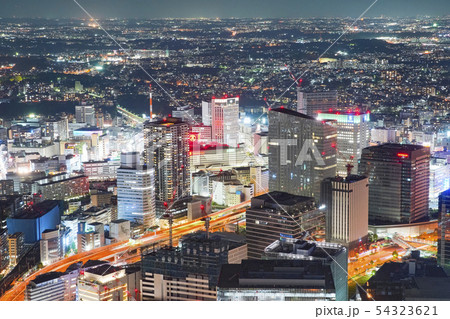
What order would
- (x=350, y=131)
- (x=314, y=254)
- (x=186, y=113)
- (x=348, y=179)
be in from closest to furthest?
(x=314, y=254) → (x=348, y=179) → (x=350, y=131) → (x=186, y=113)

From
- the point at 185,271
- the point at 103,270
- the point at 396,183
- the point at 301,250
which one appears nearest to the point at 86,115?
the point at 396,183

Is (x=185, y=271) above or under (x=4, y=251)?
above

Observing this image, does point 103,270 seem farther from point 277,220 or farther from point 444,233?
point 444,233

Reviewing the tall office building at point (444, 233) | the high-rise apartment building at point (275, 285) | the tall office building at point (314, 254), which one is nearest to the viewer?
the high-rise apartment building at point (275, 285)

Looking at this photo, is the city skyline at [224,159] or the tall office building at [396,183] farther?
the tall office building at [396,183]

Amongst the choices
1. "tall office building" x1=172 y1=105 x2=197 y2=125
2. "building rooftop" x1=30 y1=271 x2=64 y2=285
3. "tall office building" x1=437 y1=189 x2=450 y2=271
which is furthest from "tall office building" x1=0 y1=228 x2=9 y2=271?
"tall office building" x1=172 y1=105 x2=197 y2=125

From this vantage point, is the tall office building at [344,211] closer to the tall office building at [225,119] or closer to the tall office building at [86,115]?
the tall office building at [225,119]

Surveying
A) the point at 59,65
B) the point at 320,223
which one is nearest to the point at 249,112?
the point at 59,65

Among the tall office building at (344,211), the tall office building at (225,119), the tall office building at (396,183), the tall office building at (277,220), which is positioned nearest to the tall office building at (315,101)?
the tall office building at (225,119)
